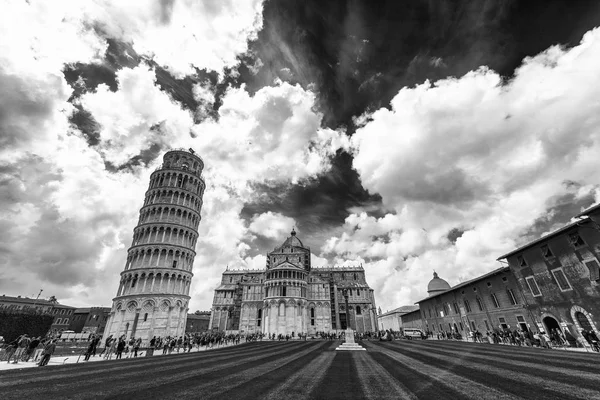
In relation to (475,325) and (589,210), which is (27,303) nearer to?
(475,325)

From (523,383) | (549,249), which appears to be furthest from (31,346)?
(549,249)

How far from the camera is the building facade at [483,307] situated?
3041 cm

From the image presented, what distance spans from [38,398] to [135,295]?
39.3 metres

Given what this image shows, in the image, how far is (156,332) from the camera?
3947 centimetres

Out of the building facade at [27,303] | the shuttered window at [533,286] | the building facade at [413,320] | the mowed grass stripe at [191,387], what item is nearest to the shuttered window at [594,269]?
the shuttered window at [533,286]

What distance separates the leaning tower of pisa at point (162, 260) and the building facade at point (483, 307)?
47.2m

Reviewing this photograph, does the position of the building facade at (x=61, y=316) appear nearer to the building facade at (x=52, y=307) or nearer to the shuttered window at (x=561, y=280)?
the building facade at (x=52, y=307)

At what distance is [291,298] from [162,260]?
1374 inches

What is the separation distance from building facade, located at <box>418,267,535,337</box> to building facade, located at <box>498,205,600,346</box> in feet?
7.17

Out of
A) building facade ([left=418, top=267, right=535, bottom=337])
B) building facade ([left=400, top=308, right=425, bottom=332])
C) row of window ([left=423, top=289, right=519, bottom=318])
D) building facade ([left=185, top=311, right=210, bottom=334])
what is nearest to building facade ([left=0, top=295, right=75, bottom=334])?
building facade ([left=185, top=311, right=210, bottom=334])

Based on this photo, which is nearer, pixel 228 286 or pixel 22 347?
pixel 22 347

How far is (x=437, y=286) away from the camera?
71.8 meters

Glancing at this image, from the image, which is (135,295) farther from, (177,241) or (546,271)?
(546,271)

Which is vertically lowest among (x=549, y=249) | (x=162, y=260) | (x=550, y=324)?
(x=550, y=324)
